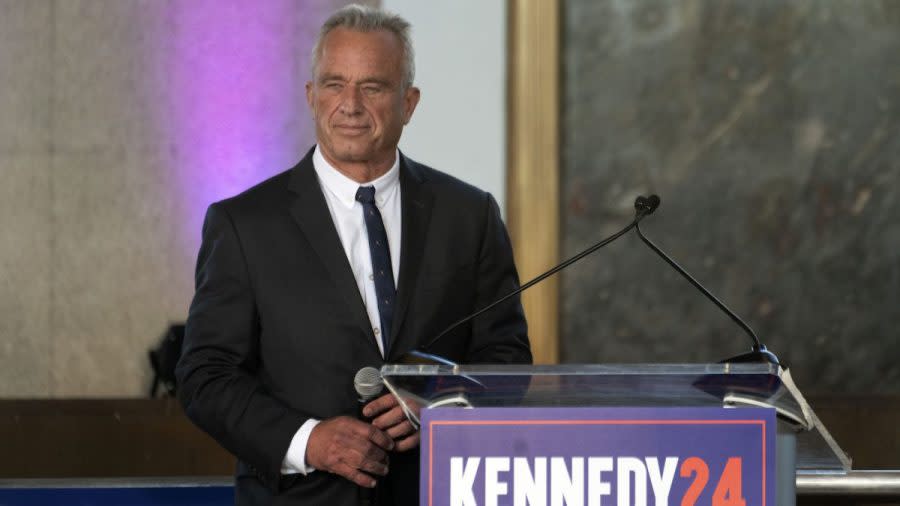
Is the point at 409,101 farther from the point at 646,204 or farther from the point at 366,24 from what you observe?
the point at 646,204

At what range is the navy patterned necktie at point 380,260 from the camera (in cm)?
182

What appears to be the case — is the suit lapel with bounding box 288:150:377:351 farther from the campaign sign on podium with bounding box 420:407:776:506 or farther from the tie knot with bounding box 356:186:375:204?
the campaign sign on podium with bounding box 420:407:776:506

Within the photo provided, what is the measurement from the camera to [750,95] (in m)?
3.86

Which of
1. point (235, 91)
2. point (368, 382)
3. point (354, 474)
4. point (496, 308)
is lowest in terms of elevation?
point (354, 474)

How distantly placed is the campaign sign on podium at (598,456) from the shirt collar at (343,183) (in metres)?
0.70

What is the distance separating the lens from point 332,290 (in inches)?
70.7

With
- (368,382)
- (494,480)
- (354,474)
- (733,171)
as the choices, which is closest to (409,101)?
(368,382)

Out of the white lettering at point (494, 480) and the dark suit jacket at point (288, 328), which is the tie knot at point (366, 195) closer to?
the dark suit jacket at point (288, 328)

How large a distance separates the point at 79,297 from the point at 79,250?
15cm

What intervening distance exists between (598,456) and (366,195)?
2.49 ft

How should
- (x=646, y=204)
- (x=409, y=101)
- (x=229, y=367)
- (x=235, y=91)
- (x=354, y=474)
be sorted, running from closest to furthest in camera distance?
(x=646, y=204) < (x=354, y=474) < (x=229, y=367) < (x=409, y=101) < (x=235, y=91)

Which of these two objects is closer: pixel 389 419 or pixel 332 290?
pixel 389 419

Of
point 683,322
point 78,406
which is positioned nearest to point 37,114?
point 78,406

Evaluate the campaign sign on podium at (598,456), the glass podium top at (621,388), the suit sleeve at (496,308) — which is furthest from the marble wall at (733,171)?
the campaign sign on podium at (598,456)
